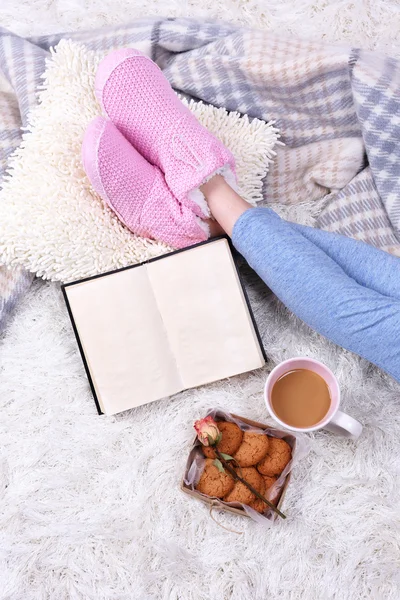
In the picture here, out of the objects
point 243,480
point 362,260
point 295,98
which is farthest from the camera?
point 295,98

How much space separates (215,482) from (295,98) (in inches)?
25.7

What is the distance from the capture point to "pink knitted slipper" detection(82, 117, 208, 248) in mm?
867

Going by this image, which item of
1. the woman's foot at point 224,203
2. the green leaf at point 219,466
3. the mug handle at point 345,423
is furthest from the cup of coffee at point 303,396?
the woman's foot at point 224,203

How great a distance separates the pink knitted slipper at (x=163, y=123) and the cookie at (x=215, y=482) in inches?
16.1

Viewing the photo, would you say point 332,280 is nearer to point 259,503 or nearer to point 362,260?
point 362,260

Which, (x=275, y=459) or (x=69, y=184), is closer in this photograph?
(x=275, y=459)

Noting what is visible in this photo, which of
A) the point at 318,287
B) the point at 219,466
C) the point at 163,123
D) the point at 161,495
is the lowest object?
the point at 161,495

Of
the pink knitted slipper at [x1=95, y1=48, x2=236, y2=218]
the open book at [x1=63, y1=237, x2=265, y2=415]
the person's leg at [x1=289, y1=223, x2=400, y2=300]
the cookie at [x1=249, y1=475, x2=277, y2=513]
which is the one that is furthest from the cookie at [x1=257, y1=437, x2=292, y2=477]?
the pink knitted slipper at [x1=95, y1=48, x2=236, y2=218]

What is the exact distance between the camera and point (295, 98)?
0.95 metres

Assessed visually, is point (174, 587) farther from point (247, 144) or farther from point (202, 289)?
point (247, 144)

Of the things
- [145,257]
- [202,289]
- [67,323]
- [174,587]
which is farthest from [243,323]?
[174,587]

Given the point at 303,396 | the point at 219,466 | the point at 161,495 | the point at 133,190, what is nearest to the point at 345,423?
the point at 303,396

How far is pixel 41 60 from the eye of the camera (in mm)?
949

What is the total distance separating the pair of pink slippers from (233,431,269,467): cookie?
0.34m
